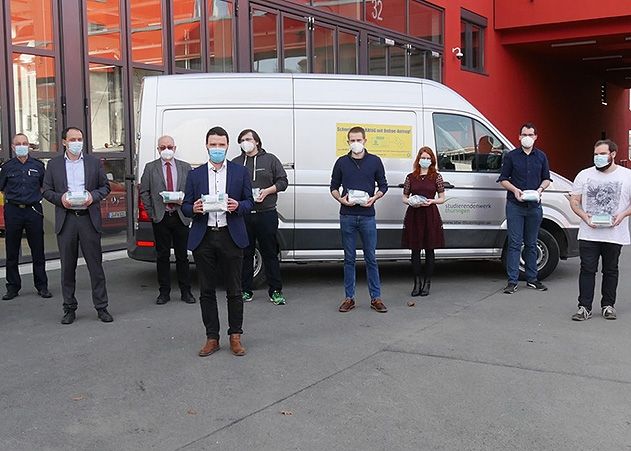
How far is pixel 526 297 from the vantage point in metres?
7.96

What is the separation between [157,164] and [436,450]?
4.87 meters

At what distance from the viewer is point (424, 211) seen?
800 cm

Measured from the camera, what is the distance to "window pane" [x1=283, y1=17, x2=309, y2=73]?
1437 centimetres

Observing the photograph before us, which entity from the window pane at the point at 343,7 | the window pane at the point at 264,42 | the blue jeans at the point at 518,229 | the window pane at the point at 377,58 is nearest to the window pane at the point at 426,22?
the window pane at the point at 377,58

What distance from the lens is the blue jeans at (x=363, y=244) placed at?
7.19 meters

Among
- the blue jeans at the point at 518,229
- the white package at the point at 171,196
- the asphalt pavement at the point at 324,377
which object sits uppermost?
the white package at the point at 171,196

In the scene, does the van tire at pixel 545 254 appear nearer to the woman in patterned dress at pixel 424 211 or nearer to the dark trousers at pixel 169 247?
the woman in patterned dress at pixel 424 211

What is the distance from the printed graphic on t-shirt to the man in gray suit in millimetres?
4132

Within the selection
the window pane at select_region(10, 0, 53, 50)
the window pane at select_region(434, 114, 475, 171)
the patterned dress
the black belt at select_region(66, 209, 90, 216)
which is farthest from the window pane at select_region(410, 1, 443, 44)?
the black belt at select_region(66, 209, 90, 216)

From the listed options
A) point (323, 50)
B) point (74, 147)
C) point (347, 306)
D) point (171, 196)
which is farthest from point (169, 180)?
point (323, 50)

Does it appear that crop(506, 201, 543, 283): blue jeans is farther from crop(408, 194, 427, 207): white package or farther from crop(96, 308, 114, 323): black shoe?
crop(96, 308, 114, 323): black shoe

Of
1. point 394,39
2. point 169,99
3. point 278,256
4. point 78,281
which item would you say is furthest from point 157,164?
point 394,39

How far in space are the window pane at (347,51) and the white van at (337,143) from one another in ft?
24.3

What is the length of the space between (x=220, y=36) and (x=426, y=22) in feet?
24.4
